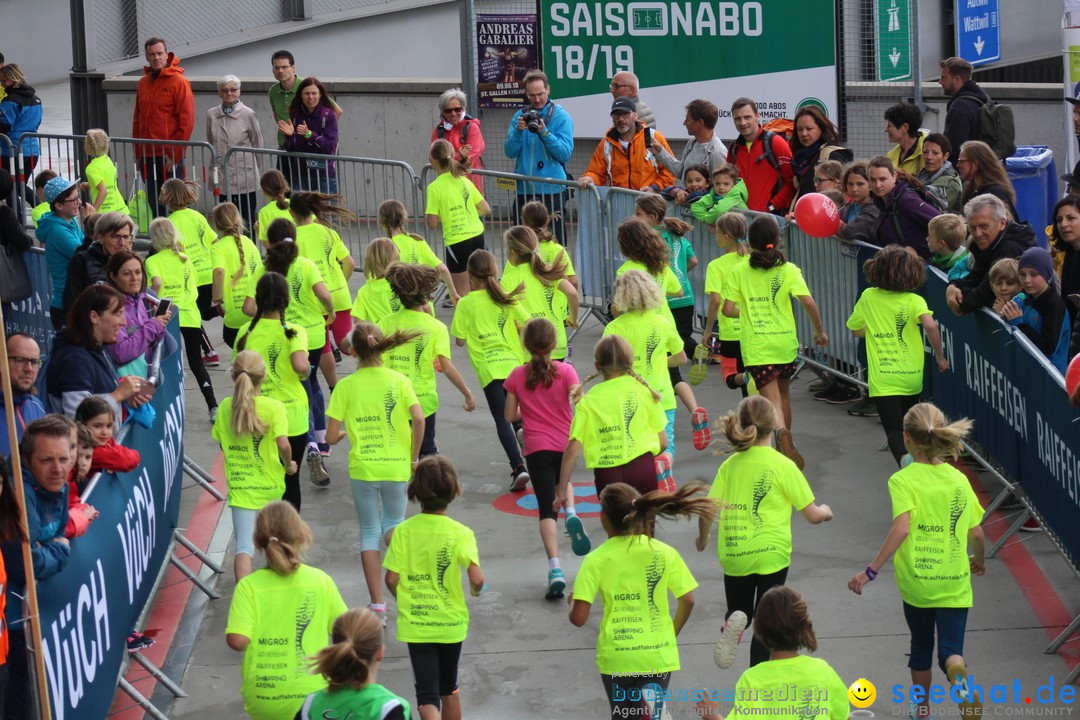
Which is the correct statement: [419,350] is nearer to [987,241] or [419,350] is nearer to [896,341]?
[896,341]

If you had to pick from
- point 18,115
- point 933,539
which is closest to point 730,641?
point 933,539

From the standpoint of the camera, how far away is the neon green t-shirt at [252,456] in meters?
8.79

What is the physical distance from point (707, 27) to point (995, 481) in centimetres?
799

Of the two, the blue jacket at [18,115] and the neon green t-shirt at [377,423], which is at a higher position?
the blue jacket at [18,115]

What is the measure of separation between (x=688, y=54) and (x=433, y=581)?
443 inches

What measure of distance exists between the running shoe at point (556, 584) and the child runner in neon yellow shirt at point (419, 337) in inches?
52.0

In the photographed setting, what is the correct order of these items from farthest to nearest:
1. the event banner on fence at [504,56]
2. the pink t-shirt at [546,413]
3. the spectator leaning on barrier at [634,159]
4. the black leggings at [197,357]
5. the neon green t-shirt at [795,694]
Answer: the event banner on fence at [504,56] < the spectator leaning on barrier at [634,159] < the black leggings at [197,357] < the pink t-shirt at [546,413] < the neon green t-shirt at [795,694]

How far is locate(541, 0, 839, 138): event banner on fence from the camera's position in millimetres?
16484

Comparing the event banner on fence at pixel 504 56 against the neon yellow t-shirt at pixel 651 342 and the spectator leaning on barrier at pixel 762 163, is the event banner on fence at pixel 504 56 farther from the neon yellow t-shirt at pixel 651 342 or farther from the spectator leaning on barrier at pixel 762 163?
the neon yellow t-shirt at pixel 651 342

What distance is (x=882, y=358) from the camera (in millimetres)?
9812

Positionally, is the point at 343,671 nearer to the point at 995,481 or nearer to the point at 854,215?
the point at 995,481

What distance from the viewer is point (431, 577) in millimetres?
7121

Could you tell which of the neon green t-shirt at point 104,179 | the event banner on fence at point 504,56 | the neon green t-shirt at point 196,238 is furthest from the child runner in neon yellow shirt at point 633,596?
the event banner on fence at point 504,56

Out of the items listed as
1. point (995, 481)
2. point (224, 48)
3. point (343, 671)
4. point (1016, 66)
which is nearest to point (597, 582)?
point (343, 671)
